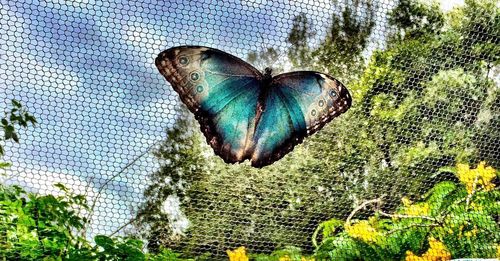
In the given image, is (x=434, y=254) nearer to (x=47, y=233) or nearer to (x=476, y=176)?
(x=476, y=176)

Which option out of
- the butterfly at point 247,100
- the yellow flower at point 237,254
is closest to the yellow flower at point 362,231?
the yellow flower at point 237,254

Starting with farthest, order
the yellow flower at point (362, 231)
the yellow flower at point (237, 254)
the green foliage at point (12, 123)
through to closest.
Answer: the yellow flower at point (362, 231) → the yellow flower at point (237, 254) → the green foliage at point (12, 123)

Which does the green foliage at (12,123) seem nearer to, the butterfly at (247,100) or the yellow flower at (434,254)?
the butterfly at (247,100)

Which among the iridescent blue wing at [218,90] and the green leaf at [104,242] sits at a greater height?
the iridescent blue wing at [218,90]

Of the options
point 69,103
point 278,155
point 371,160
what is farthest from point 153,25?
point 371,160

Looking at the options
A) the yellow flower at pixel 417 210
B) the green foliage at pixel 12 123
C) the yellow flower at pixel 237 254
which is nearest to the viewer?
the green foliage at pixel 12 123

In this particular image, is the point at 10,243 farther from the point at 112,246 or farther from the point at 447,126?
the point at 447,126

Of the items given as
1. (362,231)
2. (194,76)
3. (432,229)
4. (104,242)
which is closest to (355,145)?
(362,231)
